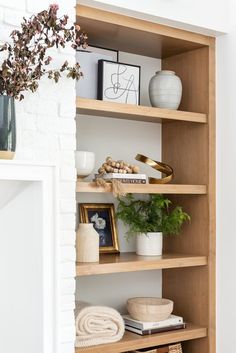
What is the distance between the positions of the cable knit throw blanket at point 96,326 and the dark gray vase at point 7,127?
94 cm

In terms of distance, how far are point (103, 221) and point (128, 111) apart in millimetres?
627

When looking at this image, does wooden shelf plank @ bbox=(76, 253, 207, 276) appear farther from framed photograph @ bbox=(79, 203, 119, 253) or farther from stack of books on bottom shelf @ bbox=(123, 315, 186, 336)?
stack of books on bottom shelf @ bbox=(123, 315, 186, 336)

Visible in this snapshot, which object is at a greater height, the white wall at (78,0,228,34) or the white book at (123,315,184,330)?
the white wall at (78,0,228,34)

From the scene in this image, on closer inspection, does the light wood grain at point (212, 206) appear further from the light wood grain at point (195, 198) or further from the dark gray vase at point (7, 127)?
the dark gray vase at point (7, 127)

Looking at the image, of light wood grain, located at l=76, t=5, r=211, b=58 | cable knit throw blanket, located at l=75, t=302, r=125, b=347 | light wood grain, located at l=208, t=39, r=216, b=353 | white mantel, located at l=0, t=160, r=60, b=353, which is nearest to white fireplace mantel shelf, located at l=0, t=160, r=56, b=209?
white mantel, located at l=0, t=160, r=60, b=353

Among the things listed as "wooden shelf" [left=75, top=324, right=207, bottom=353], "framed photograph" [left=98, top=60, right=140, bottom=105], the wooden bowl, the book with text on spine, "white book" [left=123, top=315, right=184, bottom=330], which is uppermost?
"framed photograph" [left=98, top=60, right=140, bottom=105]

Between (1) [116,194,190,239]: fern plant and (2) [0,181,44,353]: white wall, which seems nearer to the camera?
(2) [0,181,44,353]: white wall

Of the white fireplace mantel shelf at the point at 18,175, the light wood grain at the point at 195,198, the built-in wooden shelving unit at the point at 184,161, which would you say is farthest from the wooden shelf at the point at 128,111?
the white fireplace mantel shelf at the point at 18,175

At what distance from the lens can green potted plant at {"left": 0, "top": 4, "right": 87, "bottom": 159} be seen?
2.00 metres

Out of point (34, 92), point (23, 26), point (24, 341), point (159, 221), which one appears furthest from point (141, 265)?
point (23, 26)

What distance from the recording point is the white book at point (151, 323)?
279 centimetres

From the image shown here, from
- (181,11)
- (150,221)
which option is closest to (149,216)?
(150,221)

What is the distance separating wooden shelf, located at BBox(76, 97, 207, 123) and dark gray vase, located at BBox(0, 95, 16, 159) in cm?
55

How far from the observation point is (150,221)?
3.05 m
